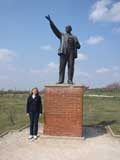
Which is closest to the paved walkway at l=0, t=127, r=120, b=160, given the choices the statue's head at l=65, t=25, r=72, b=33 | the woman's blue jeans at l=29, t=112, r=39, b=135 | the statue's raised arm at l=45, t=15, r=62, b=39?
the woman's blue jeans at l=29, t=112, r=39, b=135

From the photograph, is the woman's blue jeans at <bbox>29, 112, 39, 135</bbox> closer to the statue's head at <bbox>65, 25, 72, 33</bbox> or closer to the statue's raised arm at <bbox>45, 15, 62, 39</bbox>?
the statue's raised arm at <bbox>45, 15, 62, 39</bbox>

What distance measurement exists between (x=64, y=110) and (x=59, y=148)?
1718 millimetres

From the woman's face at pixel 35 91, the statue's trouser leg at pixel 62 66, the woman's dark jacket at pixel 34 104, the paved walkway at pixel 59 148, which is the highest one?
the statue's trouser leg at pixel 62 66

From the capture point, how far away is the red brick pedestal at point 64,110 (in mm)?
11492

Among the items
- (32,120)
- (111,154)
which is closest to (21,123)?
(32,120)

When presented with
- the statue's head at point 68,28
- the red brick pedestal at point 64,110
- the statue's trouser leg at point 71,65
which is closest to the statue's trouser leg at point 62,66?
the statue's trouser leg at point 71,65

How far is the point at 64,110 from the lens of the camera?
37.9 feet

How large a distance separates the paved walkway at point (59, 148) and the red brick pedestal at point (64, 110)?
0.31 metres

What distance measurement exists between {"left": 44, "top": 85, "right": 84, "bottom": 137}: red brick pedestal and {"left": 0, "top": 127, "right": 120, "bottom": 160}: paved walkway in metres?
0.31

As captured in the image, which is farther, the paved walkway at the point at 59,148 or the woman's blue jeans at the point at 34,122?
the woman's blue jeans at the point at 34,122

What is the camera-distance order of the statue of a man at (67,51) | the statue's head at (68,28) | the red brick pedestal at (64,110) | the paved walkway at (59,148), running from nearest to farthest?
the paved walkway at (59,148) < the red brick pedestal at (64,110) < the statue of a man at (67,51) < the statue's head at (68,28)

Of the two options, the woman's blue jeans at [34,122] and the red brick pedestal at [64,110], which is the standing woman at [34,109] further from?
the red brick pedestal at [64,110]

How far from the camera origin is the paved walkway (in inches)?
362

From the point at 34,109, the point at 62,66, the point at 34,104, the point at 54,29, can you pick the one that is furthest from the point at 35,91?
the point at 54,29
